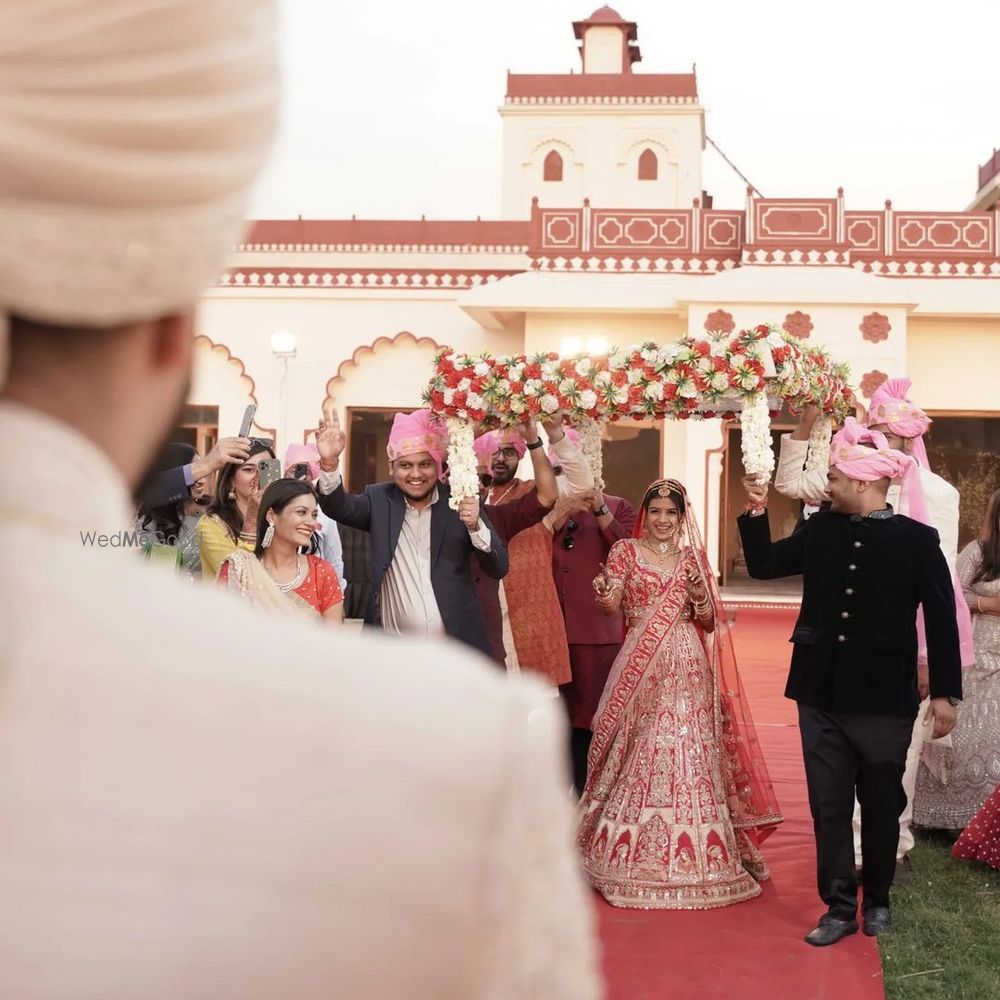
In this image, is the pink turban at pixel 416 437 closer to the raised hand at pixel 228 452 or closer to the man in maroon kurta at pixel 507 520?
the man in maroon kurta at pixel 507 520

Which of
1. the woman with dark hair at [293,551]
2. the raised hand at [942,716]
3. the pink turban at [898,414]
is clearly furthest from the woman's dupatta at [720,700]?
the woman with dark hair at [293,551]

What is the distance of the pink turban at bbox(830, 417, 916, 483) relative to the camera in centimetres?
390

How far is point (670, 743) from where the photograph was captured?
14.4 ft

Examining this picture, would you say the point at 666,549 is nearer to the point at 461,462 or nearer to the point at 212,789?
the point at 461,462

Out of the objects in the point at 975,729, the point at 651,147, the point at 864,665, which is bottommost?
the point at 975,729

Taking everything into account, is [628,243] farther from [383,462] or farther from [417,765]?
[417,765]

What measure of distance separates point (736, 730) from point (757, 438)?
1.15m

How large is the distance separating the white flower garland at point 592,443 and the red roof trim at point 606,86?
1797 centimetres

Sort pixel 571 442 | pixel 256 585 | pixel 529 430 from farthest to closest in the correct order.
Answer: pixel 571 442, pixel 529 430, pixel 256 585

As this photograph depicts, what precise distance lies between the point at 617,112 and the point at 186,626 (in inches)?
881

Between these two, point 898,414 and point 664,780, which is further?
point 898,414

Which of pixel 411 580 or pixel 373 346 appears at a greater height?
pixel 373 346

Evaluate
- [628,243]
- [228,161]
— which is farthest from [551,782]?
[628,243]

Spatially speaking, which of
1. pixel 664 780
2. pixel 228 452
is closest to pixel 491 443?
pixel 664 780
